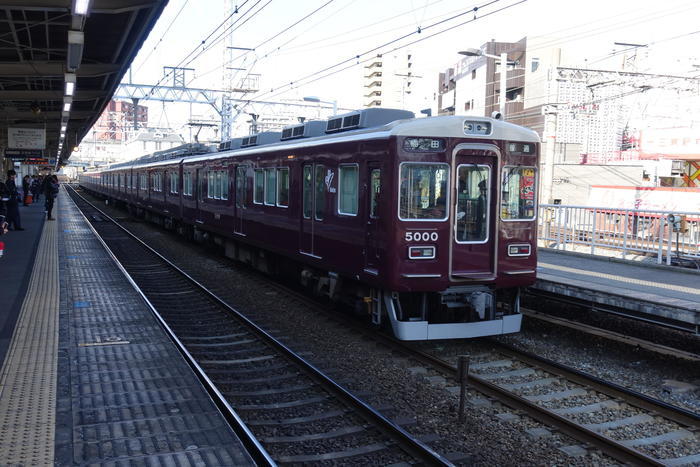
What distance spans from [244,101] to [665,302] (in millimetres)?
23983

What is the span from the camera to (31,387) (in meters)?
5.93

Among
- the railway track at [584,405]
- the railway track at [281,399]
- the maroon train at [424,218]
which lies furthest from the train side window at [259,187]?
the railway track at [584,405]

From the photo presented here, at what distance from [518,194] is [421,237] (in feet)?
5.28

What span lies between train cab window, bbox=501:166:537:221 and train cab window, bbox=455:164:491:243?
0.26 m

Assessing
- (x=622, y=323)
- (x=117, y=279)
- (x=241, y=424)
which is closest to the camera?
(x=241, y=424)

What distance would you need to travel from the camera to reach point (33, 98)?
18.1 m

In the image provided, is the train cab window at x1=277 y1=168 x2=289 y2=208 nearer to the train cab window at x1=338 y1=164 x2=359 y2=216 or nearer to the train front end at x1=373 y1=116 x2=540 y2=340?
the train cab window at x1=338 y1=164 x2=359 y2=216

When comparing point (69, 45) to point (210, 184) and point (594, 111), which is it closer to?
point (210, 184)

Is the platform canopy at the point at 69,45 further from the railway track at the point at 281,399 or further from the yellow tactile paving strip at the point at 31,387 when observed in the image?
the railway track at the point at 281,399

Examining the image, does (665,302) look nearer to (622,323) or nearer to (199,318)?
(622,323)

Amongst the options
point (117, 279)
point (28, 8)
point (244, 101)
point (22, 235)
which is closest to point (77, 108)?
point (22, 235)

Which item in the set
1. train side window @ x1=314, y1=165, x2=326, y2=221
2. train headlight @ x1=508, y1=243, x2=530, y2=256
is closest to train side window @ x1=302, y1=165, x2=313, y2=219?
train side window @ x1=314, y1=165, x2=326, y2=221

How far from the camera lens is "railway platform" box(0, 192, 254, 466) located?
4.72 metres

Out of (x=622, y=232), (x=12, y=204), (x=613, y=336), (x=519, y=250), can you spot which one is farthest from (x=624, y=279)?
(x=12, y=204)
